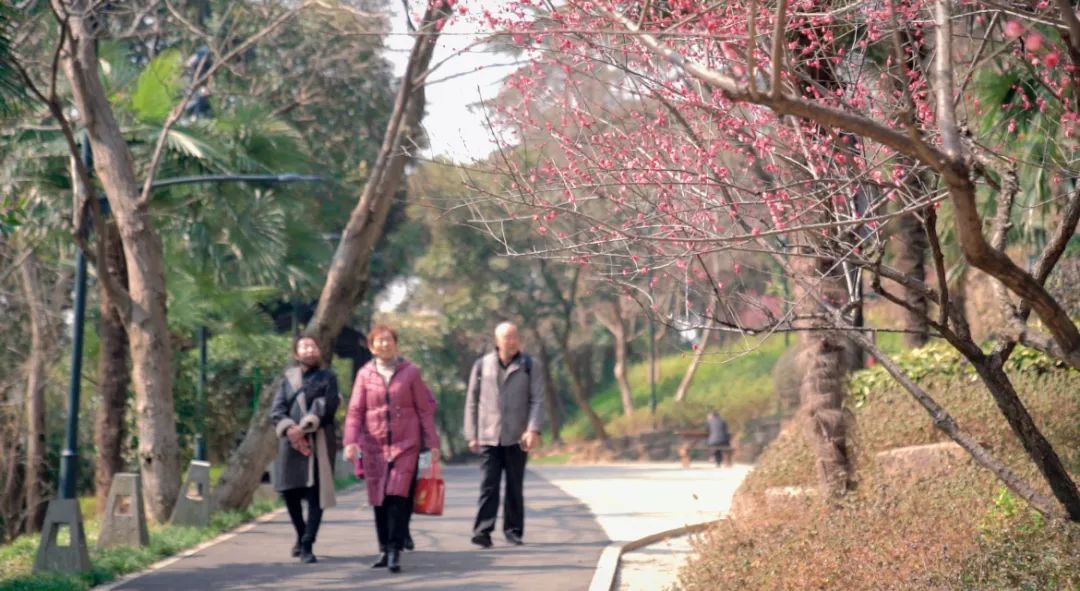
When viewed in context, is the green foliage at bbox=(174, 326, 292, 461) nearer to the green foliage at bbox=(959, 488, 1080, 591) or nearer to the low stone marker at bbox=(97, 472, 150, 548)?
the low stone marker at bbox=(97, 472, 150, 548)

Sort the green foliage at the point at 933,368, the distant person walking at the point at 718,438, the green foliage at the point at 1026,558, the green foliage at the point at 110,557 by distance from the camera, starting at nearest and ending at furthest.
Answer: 1. the green foliage at the point at 1026,558
2. the green foliage at the point at 110,557
3. the green foliage at the point at 933,368
4. the distant person walking at the point at 718,438

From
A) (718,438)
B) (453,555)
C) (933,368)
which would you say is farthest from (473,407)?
(718,438)

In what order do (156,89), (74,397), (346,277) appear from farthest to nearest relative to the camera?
(156,89) < (346,277) < (74,397)

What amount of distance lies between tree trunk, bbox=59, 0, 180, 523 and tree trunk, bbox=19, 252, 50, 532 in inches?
319


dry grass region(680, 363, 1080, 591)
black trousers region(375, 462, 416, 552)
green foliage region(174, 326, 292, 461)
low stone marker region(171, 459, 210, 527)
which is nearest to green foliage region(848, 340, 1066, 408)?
dry grass region(680, 363, 1080, 591)

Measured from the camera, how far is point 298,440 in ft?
37.6

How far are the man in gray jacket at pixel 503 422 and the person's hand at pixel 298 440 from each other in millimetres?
1332

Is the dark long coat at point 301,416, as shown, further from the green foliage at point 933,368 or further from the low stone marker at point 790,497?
the green foliage at point 933,368

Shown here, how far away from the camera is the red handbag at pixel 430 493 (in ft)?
36.4

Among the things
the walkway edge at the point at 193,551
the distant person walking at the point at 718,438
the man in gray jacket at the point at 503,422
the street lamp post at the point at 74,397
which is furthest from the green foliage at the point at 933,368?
the distant person walking at the point at 718,438

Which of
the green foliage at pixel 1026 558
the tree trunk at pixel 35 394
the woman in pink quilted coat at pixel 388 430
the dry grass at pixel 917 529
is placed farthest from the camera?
the tree trunk at pixel 35 394

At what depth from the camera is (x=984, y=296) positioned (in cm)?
2398

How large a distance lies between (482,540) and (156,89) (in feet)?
24.4

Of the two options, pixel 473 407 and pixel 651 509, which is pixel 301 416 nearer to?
pixel 473 407
